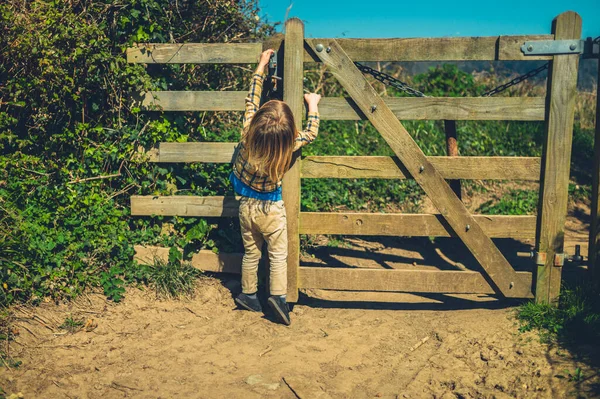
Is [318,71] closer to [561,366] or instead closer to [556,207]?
[556,207]

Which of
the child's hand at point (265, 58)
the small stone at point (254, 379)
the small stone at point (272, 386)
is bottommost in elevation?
the small stone at point (272, 386)

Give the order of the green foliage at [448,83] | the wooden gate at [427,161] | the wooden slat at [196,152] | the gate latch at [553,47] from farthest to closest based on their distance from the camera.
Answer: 1. the green foliage at [448,83]
2. the wooden slat at [196,152]
3. the wooden gate at [427,161]
4. the gate latch at [553,47]

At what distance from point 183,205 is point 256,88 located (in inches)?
54.0

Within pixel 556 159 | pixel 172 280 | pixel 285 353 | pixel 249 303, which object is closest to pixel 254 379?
pixel 285 353

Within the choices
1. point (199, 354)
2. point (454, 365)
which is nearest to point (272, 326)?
point (199, 354)

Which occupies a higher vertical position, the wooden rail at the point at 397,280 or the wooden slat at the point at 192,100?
the wooden slat at the point at 192,100

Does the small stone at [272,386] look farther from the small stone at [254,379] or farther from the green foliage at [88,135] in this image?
the green foliage at [88,135]

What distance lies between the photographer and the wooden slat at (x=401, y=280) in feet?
15.5

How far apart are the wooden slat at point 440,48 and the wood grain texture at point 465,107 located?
308 mm

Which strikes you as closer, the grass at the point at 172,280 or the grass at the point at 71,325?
the grass at the point at 71,325

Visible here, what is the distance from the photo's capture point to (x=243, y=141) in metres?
4.38

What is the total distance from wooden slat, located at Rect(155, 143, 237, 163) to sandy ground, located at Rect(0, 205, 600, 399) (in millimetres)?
1114

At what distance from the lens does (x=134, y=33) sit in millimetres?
5141

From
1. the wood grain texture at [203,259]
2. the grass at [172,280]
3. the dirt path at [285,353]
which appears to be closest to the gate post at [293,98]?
the wood grain texture at [203,259]
